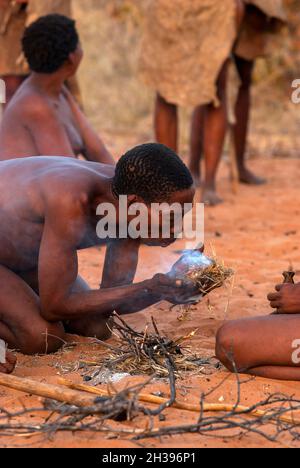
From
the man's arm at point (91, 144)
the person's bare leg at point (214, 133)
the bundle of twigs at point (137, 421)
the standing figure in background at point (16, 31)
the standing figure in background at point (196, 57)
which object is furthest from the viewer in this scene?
the person's bare leg at point (214, 133)

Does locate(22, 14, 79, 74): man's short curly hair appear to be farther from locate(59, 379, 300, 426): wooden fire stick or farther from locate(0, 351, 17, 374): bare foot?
locate(59, 379, 300, 426): wooden fire stick

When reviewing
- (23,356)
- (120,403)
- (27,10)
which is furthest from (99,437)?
(27,10)

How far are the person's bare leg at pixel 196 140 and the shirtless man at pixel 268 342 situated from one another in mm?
3779

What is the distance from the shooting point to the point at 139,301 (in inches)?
148

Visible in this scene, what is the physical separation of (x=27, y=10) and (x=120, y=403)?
3988mm

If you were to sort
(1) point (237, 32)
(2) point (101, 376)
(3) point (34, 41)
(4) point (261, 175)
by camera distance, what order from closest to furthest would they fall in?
(2) point (101, 376) → (3) point (34, 41) → (1) point (237, 32) → (4) point (261, 175)

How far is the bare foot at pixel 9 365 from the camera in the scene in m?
3.35

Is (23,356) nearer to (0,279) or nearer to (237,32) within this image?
(0,279)

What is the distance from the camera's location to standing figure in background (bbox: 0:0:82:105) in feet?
19.9

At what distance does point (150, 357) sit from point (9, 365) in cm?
53

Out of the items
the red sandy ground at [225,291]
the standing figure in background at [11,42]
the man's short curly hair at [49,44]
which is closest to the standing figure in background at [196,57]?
the red sandy ground at [225,291]

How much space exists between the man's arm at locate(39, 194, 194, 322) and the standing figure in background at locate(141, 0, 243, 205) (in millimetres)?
3148

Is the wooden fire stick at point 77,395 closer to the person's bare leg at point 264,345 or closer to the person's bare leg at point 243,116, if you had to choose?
the person's bare leg at point 264,345

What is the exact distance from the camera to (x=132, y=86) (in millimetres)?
10531
